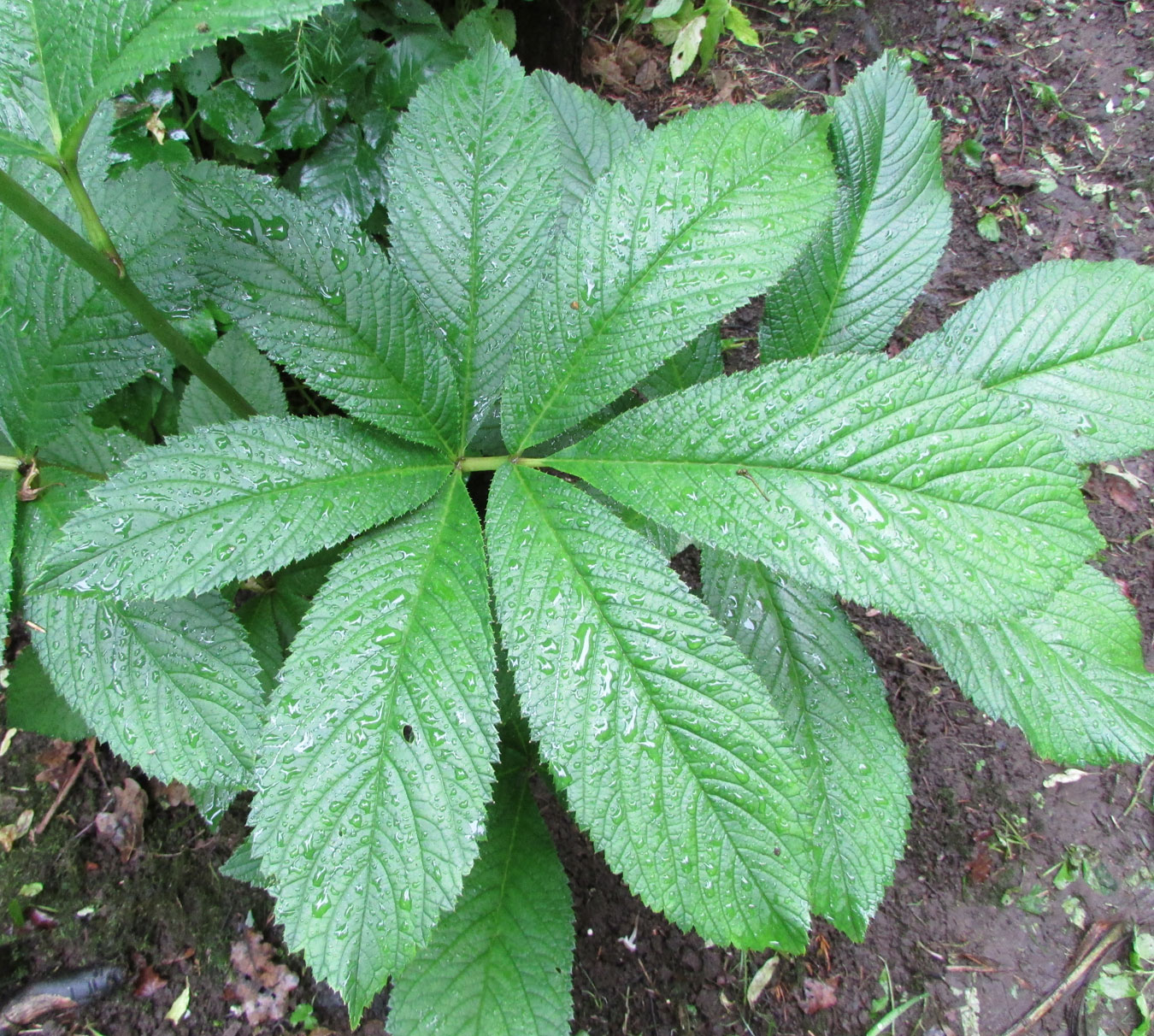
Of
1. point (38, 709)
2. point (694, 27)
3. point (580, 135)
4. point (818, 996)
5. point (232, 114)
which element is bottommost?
point (818, 996)

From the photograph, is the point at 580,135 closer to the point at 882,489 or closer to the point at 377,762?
the point at 882,489

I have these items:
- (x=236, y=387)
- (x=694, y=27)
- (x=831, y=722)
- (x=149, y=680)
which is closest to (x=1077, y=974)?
(x=831, y=722)

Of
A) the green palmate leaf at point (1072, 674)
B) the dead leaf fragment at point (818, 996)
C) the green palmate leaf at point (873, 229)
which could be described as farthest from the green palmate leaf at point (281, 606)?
the dead leaf fragment at point (818, 996)

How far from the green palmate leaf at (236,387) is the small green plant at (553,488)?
10.9 inches

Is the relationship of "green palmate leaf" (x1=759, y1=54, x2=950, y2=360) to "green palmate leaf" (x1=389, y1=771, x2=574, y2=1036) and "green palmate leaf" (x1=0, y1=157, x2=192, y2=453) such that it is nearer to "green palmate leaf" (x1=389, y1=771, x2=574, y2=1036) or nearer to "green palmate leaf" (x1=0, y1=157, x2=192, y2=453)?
"green palmate leaf" (x1=0, y1=157, x2=192, y2=453)

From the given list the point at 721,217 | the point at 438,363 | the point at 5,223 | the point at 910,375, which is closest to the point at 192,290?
the point at 5,223

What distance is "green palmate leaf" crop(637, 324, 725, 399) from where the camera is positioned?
4.60 feet

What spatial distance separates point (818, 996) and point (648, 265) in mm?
2006

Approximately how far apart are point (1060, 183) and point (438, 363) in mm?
2583

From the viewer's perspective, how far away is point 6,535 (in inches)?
45.9

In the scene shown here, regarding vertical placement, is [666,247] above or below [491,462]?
above

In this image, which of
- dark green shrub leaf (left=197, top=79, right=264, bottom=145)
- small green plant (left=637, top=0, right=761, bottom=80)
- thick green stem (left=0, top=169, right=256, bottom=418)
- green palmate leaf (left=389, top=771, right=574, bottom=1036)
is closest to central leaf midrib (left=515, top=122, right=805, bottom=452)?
thick green stem (left=0, top=169, right=256, bottom=418)

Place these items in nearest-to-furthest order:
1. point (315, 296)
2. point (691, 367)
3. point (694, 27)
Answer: point (315, 296)
point (691, 367)
point (694, 27)

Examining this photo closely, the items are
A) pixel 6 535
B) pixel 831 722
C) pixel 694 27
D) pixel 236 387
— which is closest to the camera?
pixel 6 535
